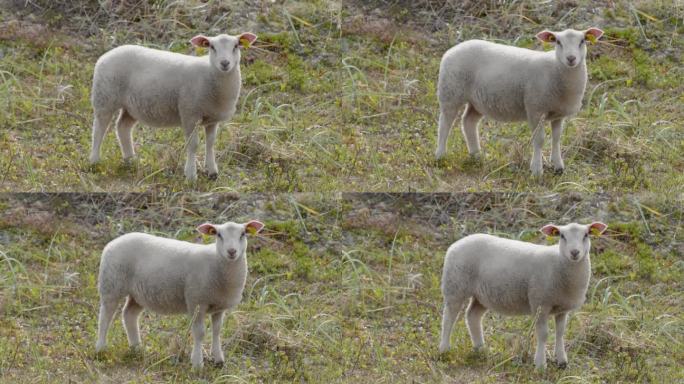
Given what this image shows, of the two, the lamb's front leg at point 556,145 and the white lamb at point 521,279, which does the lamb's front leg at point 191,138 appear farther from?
the lamb's front leg at point 556,145

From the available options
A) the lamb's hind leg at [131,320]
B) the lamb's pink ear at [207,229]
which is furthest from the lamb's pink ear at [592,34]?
the lamb's hind leg at [131,320]

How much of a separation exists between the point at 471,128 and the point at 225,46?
8.53ft

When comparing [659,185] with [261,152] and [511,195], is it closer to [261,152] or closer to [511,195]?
[511,195]

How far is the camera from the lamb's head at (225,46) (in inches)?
412

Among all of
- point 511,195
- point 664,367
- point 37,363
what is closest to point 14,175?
point 37,363

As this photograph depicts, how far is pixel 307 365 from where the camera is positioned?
10.5 metres

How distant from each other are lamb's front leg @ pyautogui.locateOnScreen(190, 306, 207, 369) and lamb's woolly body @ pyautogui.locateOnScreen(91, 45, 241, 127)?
1878mm

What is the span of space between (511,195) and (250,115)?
294cm

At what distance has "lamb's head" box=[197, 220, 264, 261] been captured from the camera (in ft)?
32.2

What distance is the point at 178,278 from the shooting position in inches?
398

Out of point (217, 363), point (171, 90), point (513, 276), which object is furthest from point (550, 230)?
point (171, 90)

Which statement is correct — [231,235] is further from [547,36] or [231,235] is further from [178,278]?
[547,36]

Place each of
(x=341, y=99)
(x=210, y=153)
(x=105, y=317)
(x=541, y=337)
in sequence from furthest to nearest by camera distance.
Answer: (x=341, y=99), (x=210, y=153), (x=105, y=317), (x=541, y=337)

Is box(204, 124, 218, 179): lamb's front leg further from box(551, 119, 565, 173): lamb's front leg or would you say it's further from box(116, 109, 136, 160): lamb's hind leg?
box(551, 119, 565, 173): lamb's front leg
